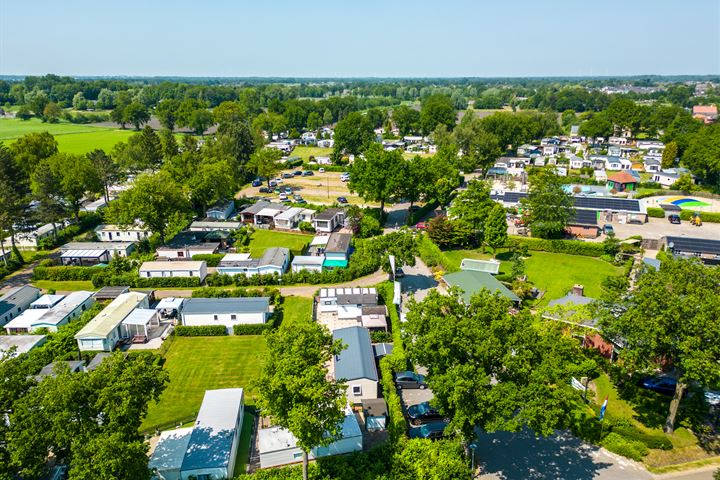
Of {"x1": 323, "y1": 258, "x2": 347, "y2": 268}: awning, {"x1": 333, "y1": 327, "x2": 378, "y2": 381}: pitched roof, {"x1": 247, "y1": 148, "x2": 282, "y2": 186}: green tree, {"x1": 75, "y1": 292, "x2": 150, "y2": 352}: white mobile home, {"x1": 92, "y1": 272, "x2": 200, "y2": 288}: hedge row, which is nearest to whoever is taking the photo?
{"x1": 333, "y1": 327, "x2": 378, "y2": 381}: pitched roof

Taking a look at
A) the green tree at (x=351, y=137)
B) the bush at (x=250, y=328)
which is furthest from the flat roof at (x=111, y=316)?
the green tree at (x=351, y=137)

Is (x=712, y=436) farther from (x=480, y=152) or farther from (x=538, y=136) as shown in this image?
(x=538, y=136)

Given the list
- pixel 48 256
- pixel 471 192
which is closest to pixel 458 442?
pixel 471 192

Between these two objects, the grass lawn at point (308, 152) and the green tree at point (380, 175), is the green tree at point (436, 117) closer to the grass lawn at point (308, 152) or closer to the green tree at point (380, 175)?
the grass lawn at point (308, 152)

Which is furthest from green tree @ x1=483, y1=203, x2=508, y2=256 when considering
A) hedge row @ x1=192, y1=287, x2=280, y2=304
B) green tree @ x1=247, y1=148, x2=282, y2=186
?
green tree @ x1=247, y1=148, x2=282, y2=186

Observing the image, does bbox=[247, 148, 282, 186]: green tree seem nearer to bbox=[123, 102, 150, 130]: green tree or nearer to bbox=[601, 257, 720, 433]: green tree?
bbox=[601, 257, 720, 433]: green tree
